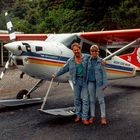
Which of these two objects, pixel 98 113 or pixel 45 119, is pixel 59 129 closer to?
pixel 45 119

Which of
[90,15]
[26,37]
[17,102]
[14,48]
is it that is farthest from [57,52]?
[90,15]

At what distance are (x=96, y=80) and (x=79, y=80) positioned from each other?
43cm

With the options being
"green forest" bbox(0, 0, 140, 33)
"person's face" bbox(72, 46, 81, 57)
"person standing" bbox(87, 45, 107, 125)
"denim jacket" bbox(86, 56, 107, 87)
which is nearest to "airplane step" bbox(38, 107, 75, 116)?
"person standing" bbox(87, 45, 107, 125)

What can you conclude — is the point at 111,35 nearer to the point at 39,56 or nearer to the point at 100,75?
the point at 39,56

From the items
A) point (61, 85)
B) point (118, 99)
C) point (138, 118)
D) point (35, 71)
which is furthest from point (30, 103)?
point (61, 85)

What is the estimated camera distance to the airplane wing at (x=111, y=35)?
34.8 feet

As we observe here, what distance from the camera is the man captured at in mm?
7645

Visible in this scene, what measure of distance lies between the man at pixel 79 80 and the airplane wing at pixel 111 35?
3.10 meters

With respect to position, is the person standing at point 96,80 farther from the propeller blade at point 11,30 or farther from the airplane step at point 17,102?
the propeller blade at point 11,30

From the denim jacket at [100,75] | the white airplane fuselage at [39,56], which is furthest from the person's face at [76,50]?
the white airplane fuselage at [39,56]

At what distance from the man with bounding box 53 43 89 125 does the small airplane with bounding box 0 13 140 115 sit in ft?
1.41

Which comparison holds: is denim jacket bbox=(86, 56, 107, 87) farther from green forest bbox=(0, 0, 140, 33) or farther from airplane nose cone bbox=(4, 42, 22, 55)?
green forest bbox=(0, 0, 140, 33)

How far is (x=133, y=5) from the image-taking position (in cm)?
2400

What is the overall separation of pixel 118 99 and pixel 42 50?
2.92m
